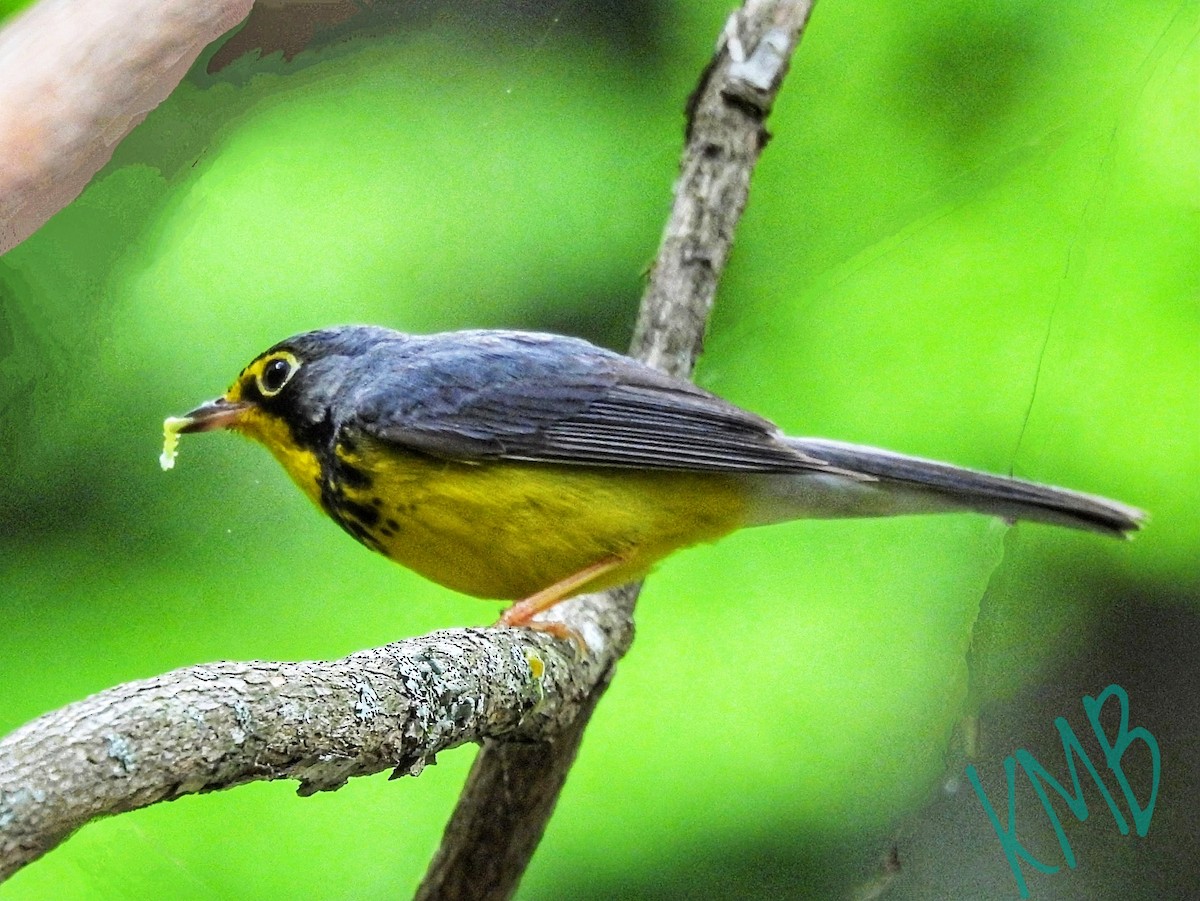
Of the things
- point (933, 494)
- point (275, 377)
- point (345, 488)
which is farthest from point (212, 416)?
point (933, 494)

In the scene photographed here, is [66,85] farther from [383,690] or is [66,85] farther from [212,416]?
[212,416]

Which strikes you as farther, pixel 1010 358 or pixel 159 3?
pixel 1010 358

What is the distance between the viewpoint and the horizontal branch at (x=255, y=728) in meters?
0.81

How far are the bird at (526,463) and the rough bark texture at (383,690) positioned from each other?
0.15m

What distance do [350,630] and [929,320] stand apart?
0.96 meters

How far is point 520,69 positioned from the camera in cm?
171

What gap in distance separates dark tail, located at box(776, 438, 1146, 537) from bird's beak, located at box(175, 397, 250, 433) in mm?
761

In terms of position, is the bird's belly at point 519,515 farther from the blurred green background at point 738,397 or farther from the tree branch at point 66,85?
the tree branch at point 66,85

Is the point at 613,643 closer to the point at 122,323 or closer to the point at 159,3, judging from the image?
the point at 122,323

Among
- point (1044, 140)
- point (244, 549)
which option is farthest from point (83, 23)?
point (1044, 140)

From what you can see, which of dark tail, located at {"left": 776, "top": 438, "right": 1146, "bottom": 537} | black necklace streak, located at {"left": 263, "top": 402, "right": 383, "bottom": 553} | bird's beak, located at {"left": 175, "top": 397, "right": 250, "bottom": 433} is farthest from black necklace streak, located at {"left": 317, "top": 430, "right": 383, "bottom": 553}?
dark tail, located at {"left": 776, "top": 438, "right": 1146, "bottom": 537}

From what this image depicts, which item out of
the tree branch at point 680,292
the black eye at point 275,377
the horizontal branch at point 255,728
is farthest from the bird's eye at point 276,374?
the tree branch at point 680,292

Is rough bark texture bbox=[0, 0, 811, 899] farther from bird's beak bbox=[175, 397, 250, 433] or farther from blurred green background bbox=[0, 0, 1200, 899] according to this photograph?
bird's beak bbox=[175, 397, 250, 433]

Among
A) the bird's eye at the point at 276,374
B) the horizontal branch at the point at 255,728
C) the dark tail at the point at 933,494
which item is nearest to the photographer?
the horizontal branch at the point at 255,728
